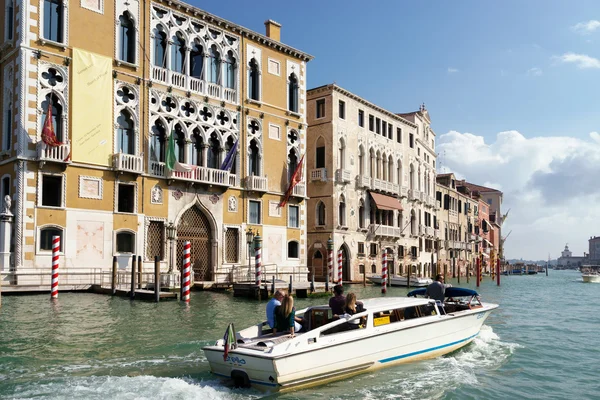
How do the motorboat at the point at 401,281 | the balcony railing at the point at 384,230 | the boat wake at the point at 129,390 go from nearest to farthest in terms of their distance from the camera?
the boat wake at the point at 129,390 → the motorboat at the point at 401,281 → the balcony railing at the point at 384,230

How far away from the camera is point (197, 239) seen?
978 inches

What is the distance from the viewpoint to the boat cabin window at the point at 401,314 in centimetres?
998

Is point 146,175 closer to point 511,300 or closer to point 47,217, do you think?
point 47,217

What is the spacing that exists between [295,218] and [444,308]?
17.0 m

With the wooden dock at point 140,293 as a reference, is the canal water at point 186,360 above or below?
below

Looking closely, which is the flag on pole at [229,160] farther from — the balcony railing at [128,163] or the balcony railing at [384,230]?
the balcony railing at [384,230]

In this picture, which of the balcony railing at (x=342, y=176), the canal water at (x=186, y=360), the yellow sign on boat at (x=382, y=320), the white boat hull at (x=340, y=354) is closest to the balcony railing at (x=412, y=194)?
the balcony railing at (x=342, y=176)

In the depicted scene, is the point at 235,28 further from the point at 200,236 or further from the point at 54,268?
the point at 54,268

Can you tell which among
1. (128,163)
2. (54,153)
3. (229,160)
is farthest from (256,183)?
(54,153)

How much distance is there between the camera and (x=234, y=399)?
7.88m

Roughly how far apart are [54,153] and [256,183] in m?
9.02

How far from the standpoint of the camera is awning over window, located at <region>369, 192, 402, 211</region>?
35.8 metres

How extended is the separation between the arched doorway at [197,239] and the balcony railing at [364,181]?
12188mm

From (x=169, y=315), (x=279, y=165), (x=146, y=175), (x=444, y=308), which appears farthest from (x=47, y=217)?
(x=444, y=308)
